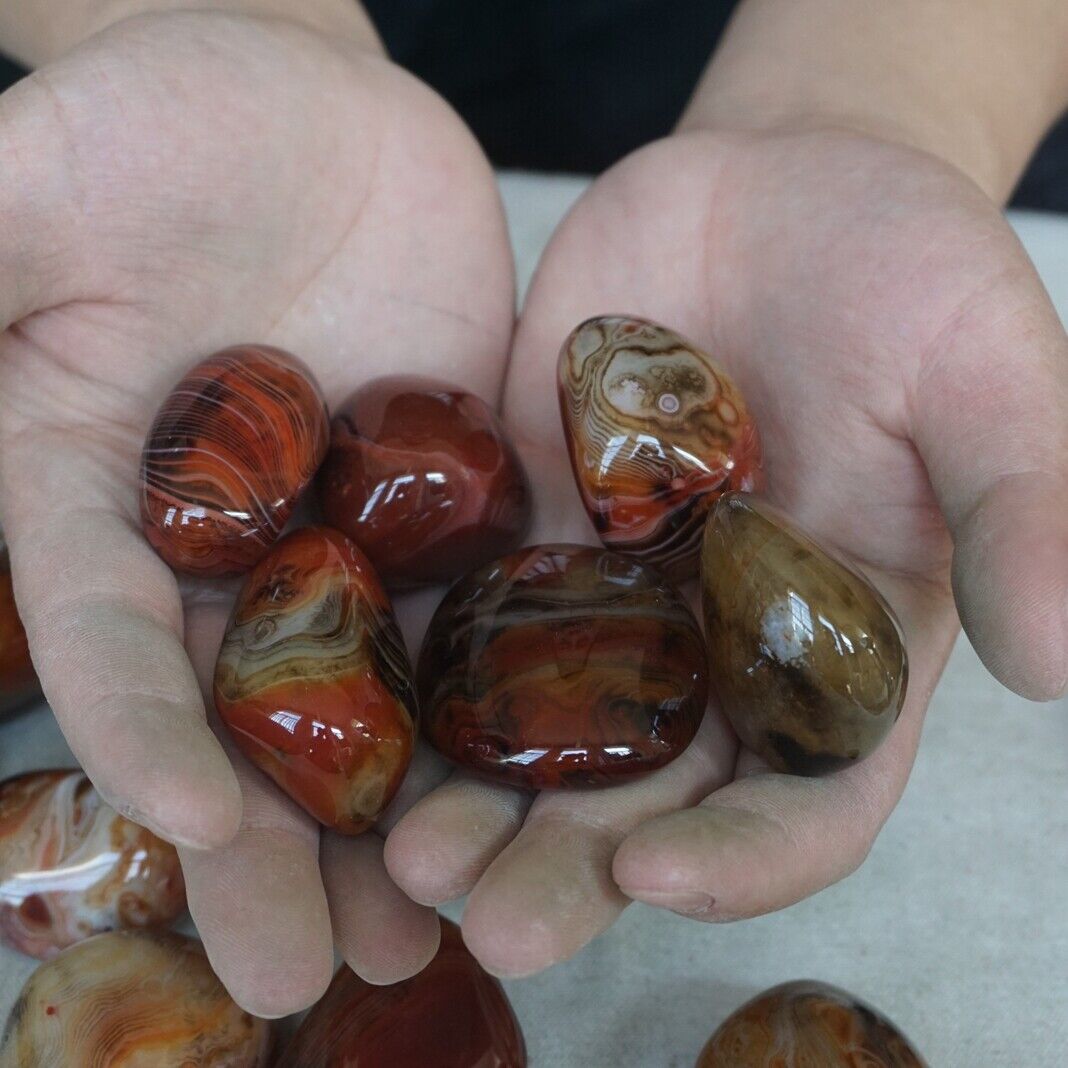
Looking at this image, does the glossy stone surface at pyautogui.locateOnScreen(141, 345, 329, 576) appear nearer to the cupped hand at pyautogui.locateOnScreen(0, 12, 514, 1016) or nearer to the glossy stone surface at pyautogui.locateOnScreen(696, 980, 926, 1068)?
the cupped hand at pyautogui.locateOnScreen(0, 12, 514, 1016)

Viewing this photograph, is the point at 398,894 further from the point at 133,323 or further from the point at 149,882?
the point at 133,323

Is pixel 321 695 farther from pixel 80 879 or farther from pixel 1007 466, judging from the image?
pixel 1007 466

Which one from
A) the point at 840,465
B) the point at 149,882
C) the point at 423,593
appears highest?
the point at 840,465

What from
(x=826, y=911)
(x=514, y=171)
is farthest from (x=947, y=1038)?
(x=514, y=171)

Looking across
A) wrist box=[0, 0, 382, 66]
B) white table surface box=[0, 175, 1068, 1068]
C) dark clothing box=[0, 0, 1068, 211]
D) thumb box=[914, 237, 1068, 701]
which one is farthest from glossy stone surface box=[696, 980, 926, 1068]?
dark clothing box=[0, 0, 1068, 211]

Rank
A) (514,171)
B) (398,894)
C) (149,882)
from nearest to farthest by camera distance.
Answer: (398,894)
(149,882)
(514,171)

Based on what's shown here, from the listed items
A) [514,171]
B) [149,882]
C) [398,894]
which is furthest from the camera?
[514,171]

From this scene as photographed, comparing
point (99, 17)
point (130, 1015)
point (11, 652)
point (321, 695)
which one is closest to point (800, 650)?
point (321, 695)
